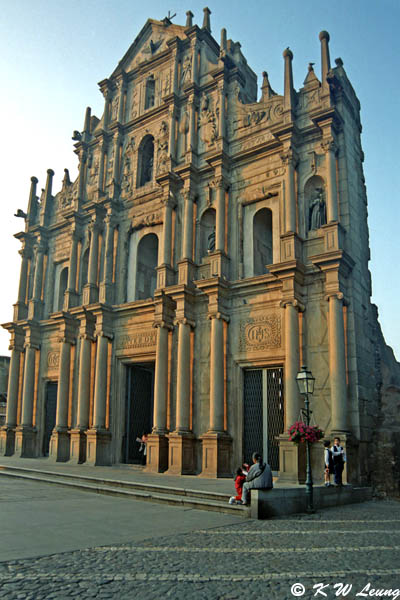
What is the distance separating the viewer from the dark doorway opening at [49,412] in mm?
26328

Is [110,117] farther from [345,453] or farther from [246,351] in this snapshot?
[345,453]

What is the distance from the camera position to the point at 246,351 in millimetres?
18766

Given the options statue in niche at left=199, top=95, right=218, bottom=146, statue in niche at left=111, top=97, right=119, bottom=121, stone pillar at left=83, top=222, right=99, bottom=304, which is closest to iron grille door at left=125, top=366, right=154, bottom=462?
stone pillar at left=83, top=222, right=99, bottom=304

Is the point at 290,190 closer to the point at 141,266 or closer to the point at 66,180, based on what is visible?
the point at 141,266

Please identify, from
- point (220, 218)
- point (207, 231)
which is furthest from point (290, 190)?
point (207, 231)

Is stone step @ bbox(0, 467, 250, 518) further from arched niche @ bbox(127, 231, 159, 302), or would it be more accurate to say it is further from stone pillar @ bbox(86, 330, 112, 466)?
arched niche @ bbox(127, 231, 159, 302)

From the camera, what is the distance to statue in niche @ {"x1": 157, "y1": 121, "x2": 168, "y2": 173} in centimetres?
2375

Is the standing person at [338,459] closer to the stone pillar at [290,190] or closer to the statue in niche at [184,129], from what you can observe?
the stone pillar at [290,190]

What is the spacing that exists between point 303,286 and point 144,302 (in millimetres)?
7274

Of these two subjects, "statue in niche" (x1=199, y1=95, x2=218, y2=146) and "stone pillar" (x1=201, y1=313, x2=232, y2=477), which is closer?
"stone pillar" (x1=201, y1=313, x2=232, y2=477)

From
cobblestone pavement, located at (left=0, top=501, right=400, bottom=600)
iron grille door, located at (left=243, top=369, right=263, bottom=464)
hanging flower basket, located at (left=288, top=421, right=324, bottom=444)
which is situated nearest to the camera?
cobblestone pavement, located at (left=0, top=501, right=400, bottom=600)

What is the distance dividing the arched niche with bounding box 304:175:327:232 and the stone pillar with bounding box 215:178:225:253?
3332 mm

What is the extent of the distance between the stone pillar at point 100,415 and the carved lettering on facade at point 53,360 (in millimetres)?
4034

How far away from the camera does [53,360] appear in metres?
26.5
